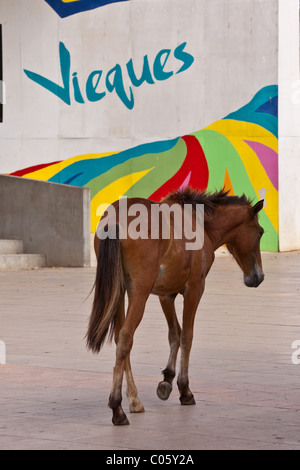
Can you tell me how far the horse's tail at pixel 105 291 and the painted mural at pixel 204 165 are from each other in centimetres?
1855

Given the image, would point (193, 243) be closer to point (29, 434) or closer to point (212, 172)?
point (29, 434)

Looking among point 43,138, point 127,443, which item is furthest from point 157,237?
point 43,138

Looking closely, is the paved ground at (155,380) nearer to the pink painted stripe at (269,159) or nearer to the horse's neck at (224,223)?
the horse's neck at (224,223)

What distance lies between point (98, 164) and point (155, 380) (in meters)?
19.2

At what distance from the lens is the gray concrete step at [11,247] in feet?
76.8

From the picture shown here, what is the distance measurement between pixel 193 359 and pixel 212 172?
17.1 m

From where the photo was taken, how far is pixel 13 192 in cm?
2433

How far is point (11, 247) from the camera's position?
23.6 metres

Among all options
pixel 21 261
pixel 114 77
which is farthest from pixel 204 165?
pixel 21 261

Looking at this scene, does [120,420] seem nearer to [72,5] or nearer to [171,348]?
[171,348]

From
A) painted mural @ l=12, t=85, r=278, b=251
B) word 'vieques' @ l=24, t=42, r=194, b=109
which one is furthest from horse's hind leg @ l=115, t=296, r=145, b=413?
word 'vieques' @ l=24, t=42, r=194, b=109

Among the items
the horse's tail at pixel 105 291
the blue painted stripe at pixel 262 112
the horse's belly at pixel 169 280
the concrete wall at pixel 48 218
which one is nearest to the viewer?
the horse's tail at pixel 105 291

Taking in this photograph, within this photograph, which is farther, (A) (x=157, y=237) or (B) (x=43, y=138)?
(B) (x=43, y=138)

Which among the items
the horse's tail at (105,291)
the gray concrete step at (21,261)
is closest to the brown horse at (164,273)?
the horse's tail at (105,291)
